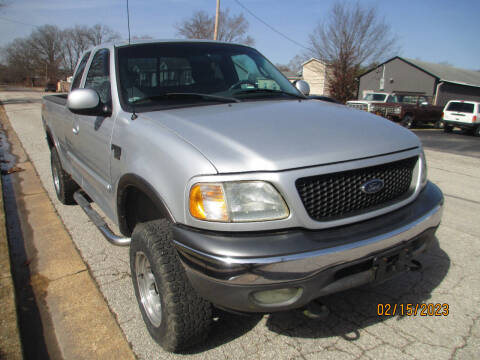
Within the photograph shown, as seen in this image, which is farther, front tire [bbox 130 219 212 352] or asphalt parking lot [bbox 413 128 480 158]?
asphalt parking lot [bbox 413 128 480 158]

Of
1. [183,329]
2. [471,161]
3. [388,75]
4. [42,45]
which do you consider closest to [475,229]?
[183,329]

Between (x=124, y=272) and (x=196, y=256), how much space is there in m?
1.76

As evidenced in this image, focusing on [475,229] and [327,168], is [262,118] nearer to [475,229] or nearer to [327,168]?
[327,168]

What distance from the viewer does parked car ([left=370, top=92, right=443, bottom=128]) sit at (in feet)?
65.4

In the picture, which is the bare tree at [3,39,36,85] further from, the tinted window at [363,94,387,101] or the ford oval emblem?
the ford oval emblem

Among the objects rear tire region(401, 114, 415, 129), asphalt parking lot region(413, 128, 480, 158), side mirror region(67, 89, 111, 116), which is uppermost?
side mirror region(67, 89, 111, 116)

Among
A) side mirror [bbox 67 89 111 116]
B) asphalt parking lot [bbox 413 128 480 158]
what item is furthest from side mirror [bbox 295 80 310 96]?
asphalt parking lot [bbox 413 128 480 158]

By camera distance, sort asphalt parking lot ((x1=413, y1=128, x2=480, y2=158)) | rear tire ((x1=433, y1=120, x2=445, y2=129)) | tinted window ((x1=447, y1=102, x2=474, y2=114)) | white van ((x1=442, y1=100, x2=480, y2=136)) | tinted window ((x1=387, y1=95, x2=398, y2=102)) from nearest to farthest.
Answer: asphalt parking lot ((x1=413, y1=128, x2=480, y2=158)), white van ((x1=442, y1=100, x2=480, y2=136)), tinted window ((x1=447, y1=102, x2=474, y2=114)), tinted window ((x1=387, y1=95, x2=398, y2=102)), rear tire ((x1=433, y1=120, x2=445, y2=129))

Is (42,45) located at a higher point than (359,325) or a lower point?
higher

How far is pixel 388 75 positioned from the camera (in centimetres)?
3538

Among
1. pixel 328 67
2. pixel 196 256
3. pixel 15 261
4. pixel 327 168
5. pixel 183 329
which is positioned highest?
pixel 328 67

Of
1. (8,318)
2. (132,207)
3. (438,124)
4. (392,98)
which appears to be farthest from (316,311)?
(438,124)

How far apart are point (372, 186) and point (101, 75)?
2461 mm

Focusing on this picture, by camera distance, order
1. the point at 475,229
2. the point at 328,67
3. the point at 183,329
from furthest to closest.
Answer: the point at 328,67 < the point at 475,229 < the point at 183,329
